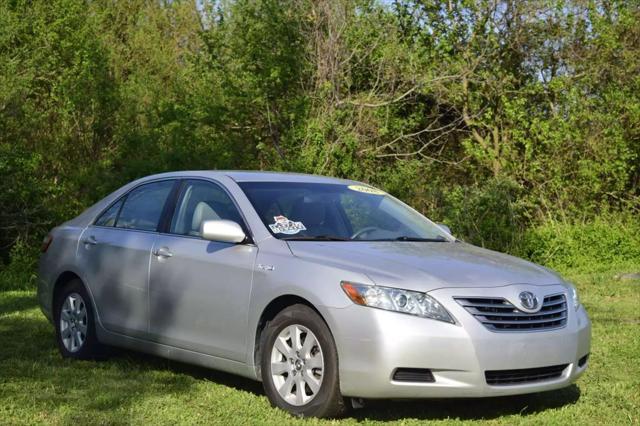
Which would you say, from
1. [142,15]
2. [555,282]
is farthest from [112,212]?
[142,15]

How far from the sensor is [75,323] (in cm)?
823

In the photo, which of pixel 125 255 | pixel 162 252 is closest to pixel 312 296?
pixel 162 252

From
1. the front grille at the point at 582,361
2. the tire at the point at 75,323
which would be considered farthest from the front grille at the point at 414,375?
the tire at the point at 75,323

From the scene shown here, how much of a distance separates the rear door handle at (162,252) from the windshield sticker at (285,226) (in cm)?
91

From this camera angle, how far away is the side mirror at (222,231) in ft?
21.7

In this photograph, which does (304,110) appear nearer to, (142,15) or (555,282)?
(142,15)

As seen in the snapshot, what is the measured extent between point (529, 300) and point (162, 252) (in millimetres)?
2671

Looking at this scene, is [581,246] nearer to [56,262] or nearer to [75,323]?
[56,262]

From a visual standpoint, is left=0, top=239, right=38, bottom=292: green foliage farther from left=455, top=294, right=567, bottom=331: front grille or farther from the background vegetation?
left=455, top=294, right=567, bottom=331: front grille

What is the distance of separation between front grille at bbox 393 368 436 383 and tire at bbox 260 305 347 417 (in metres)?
0.36

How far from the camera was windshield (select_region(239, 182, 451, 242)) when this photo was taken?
684cm

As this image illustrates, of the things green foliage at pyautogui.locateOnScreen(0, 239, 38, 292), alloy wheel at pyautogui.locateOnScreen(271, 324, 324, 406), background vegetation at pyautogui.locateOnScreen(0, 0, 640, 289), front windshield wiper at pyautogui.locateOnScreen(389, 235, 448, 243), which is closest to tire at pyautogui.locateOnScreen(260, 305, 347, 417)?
alloy wheel at pyautogui.locateOnScreen(271, 324, 324, 406)

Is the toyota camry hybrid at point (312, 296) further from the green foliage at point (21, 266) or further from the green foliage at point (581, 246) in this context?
the green foliage at point (581, 246)

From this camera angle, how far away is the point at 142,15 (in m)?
28.1
